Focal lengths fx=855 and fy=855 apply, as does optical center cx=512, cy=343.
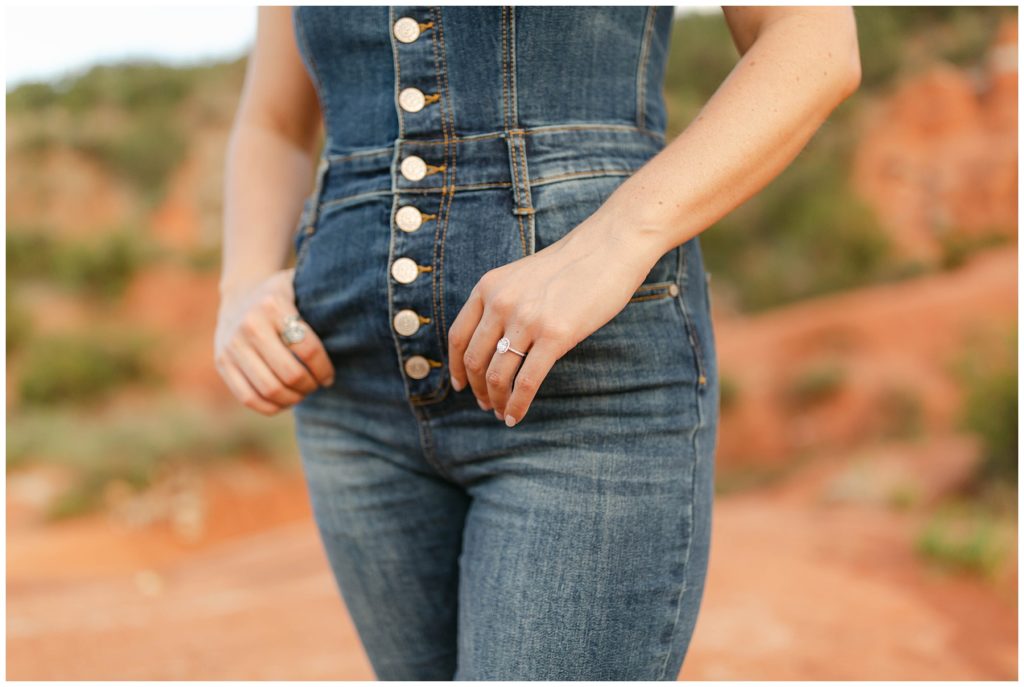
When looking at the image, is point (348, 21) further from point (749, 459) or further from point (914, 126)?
point (914, 126)

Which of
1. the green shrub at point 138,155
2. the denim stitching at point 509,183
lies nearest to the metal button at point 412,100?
the denim stitching at point 509,183

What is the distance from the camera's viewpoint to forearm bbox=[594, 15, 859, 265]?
904mm

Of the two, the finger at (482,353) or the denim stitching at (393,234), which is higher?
the denim stitching at (393,234)

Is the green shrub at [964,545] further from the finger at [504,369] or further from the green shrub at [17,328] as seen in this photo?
the green shrub at [17,328]

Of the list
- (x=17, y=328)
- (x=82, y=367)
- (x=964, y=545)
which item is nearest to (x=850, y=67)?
(x=964, y=545)

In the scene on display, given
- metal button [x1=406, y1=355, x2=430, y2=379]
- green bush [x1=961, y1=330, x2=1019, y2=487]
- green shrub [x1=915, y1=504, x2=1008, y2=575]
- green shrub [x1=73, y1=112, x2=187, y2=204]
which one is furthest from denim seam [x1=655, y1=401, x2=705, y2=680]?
green shrub [x1=73, y1=112, x2=187, y2=204]

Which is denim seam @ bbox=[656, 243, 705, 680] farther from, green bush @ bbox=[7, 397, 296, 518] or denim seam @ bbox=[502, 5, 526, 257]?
green bush @ bbox=[7, 397, 296, 518]

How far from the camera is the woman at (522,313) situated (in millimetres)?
924

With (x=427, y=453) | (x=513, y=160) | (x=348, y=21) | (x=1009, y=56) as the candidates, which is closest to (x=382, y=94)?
(x=348, y=21)

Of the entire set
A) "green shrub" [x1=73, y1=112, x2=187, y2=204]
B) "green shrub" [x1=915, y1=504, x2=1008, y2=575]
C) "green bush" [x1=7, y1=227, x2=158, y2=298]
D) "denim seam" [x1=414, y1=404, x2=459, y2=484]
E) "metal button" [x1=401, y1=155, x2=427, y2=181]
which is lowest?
"green shrub" [x1=915, y1=504, x2=1008, y2=575]

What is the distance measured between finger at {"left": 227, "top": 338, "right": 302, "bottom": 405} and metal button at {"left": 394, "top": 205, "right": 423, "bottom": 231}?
0.92 feet

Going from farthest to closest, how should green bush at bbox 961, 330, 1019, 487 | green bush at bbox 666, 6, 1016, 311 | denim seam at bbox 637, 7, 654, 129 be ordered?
1. green bush at bbox 666, 6, 1016, 311
2. green bush at bbox 961, 330, 1019, 487
3. denim seam at bbox 637, 7, 654, 129

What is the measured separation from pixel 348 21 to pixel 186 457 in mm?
7901

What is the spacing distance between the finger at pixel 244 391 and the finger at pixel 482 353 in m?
0.35
